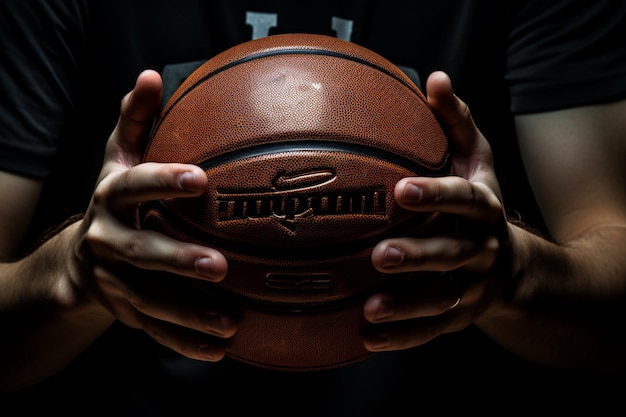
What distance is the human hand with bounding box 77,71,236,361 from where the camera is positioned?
1.87 ft

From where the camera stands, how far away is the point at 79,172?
130 centimetres

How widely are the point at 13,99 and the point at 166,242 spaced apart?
63cm

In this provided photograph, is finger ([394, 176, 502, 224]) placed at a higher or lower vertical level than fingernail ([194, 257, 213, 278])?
higher

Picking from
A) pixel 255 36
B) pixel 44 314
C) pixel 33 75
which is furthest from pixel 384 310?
pixel 33 75

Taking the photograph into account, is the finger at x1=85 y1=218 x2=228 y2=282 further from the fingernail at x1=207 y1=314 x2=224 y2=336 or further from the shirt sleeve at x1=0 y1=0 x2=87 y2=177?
the shirt sleeve at x1=0 y1=0 x2=87 y2=177

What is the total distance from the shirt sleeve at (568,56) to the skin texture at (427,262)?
0.03 metres

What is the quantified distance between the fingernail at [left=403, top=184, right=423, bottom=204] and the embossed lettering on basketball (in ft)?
0.17

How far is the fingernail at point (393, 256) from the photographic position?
0.56 meters

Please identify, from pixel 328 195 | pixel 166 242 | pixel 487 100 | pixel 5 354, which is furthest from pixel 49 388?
pixel 487 100

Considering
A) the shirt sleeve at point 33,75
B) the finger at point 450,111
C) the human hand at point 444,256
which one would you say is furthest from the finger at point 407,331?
the shirt sleeve at point 33,75

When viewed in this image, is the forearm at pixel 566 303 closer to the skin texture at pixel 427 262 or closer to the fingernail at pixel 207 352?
the skin texture at pixel 427 262

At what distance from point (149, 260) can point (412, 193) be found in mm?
270

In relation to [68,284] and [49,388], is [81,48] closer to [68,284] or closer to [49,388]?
[68,284]

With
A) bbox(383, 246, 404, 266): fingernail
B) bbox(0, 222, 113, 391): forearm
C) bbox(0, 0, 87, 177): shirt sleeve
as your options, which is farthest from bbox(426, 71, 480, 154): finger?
bbox(0, 0, 87, 177): shirt sleeve
